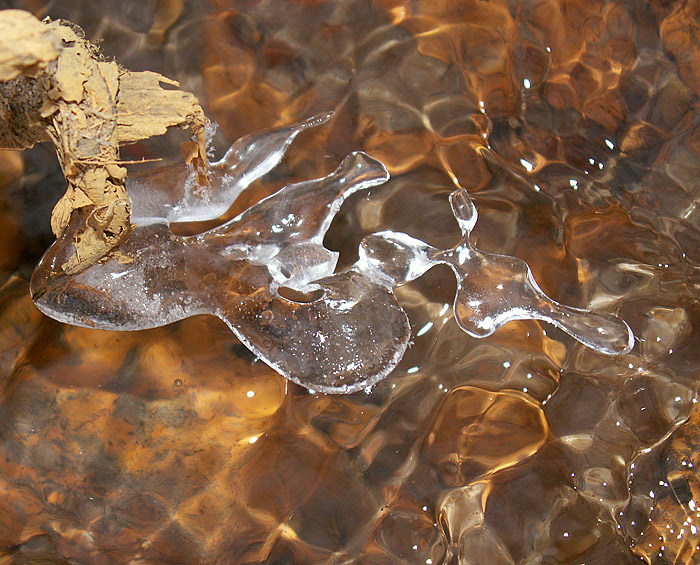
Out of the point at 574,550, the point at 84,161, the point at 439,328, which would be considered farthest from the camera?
the point at 439,328

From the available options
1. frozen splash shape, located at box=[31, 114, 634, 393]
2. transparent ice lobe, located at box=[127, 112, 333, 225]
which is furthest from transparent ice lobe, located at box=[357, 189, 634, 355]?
transparent ice lobe, located at box=[127, 112, 333, 225]

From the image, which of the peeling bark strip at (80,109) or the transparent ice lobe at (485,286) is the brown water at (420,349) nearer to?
the transparent ice lobe at (485,286)

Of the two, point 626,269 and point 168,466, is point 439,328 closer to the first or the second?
point 626,269

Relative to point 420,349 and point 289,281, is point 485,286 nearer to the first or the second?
point 420,349

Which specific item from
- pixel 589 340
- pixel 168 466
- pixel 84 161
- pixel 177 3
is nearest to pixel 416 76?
pixel 177 3

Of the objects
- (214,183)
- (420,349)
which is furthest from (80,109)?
(420,349)

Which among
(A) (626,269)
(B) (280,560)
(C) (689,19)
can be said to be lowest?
(B) (280,560)

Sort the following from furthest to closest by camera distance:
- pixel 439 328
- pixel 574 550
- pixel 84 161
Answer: pixel 439 328 → pixel 574 550 → pixel 84 161
